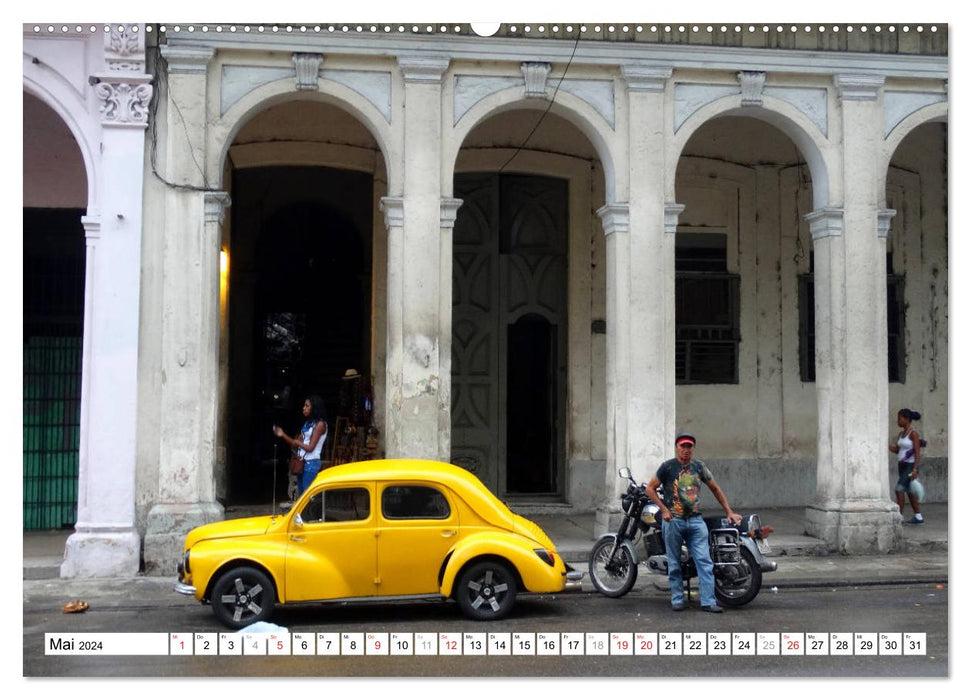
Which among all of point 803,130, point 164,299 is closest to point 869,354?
point 803,130

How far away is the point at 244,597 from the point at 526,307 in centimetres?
762

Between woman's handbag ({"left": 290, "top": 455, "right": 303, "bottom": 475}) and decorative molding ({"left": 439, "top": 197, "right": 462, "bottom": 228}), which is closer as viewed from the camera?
decorative molding ({"left": 439, "top": 197, "right": 462, "bottom": 228})

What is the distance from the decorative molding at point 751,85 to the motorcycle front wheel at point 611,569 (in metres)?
5.85

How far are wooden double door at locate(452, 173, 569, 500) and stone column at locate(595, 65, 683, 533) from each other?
121 inches

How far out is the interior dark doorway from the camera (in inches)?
616

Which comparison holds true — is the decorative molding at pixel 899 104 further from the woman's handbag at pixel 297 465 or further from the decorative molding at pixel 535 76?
the woman's handbag at pixel 297 465

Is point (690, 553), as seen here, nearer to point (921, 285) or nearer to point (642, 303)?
point (642, 303)

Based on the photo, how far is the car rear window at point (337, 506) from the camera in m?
8.88

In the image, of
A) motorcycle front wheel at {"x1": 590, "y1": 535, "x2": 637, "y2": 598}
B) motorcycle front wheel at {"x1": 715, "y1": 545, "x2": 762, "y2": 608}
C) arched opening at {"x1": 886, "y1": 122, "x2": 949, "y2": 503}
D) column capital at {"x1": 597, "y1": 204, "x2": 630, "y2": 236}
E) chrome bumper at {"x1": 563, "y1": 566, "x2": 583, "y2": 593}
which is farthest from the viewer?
arched opening at {"x1": 886, "y1": 122, "x2": 949, "y2": 503}

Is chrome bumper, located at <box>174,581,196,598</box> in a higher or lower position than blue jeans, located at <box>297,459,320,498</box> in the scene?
lower

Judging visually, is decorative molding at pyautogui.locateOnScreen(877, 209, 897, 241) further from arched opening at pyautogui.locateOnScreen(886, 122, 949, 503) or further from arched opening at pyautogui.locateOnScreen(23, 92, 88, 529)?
arched opening at pyautogui.locateOnScreen(23, 92, 88, 529)

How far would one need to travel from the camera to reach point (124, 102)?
11211 millimetres

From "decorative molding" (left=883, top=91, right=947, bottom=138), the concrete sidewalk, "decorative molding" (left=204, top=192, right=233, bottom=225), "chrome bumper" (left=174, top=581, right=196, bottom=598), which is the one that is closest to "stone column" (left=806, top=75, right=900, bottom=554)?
"decorative molding" (left=883, top=91, right=947, bottom=138)

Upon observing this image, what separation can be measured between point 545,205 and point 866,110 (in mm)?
4834
